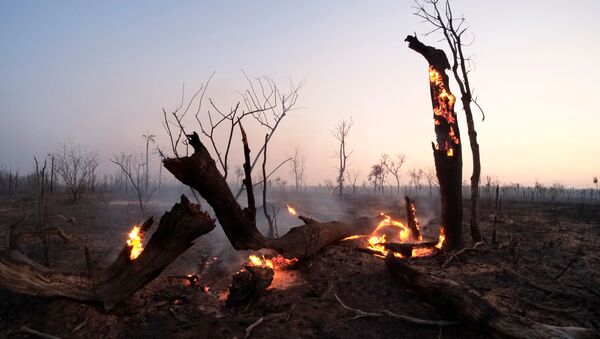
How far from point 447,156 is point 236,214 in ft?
20.4

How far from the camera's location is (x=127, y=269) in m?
6.45

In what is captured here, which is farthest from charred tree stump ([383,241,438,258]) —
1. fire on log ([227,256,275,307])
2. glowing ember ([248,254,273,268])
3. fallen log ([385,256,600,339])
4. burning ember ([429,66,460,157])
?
fire on log ([227,256,275,307])

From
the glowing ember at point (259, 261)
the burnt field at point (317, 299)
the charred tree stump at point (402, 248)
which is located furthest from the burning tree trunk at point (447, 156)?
the glowing ember at point (259, 261)

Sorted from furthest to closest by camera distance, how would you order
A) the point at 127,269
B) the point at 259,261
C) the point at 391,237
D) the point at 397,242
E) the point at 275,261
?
1. the point at 391,237
2. the point at 397,242
3. the point at 275,261
4. the point at 259,261
5. the point at 127,269

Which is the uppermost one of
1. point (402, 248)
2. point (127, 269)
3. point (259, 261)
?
point (127, 269)

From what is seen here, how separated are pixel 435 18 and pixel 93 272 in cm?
1242

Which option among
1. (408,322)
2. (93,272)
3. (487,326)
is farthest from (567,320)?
(93,272)

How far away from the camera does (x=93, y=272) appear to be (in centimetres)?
→ 647

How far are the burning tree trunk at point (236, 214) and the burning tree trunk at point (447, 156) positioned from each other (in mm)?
2996

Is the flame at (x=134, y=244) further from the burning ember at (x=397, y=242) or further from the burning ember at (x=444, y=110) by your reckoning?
the burning ember at (x=444, y=110)

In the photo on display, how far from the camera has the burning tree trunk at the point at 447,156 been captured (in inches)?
402

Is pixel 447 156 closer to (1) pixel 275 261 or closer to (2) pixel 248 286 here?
(1) pixel 275 261

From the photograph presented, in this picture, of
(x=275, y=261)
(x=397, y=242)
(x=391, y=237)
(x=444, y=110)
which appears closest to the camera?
(x=275, y=261)

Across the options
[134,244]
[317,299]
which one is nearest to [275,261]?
[317,299]
